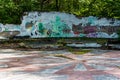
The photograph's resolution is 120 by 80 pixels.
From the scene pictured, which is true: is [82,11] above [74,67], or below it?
above

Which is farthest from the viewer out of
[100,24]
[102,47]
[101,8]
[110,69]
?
[101,8]

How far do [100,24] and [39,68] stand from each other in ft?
40.3

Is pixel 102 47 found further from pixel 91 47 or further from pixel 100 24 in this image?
pixel 100 24

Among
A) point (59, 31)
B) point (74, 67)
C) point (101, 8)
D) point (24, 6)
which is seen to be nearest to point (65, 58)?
point (74, 67)

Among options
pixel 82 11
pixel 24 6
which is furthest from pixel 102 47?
pixel 24 6

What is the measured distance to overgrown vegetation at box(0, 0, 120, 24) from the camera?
26134mm

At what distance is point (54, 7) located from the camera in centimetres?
2916

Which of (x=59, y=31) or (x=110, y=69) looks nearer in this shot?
(x=110, y=69)

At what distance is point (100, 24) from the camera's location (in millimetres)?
23719

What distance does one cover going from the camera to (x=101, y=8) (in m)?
26.6

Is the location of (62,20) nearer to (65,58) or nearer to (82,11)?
(82,11)

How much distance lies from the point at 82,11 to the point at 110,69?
16.0 m

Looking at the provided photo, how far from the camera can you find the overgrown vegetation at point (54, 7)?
85.7ft

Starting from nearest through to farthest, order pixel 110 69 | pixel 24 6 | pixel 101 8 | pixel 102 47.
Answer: pixel 110 69, pixel 102 47, pixel 101 8, pixel 24 6
